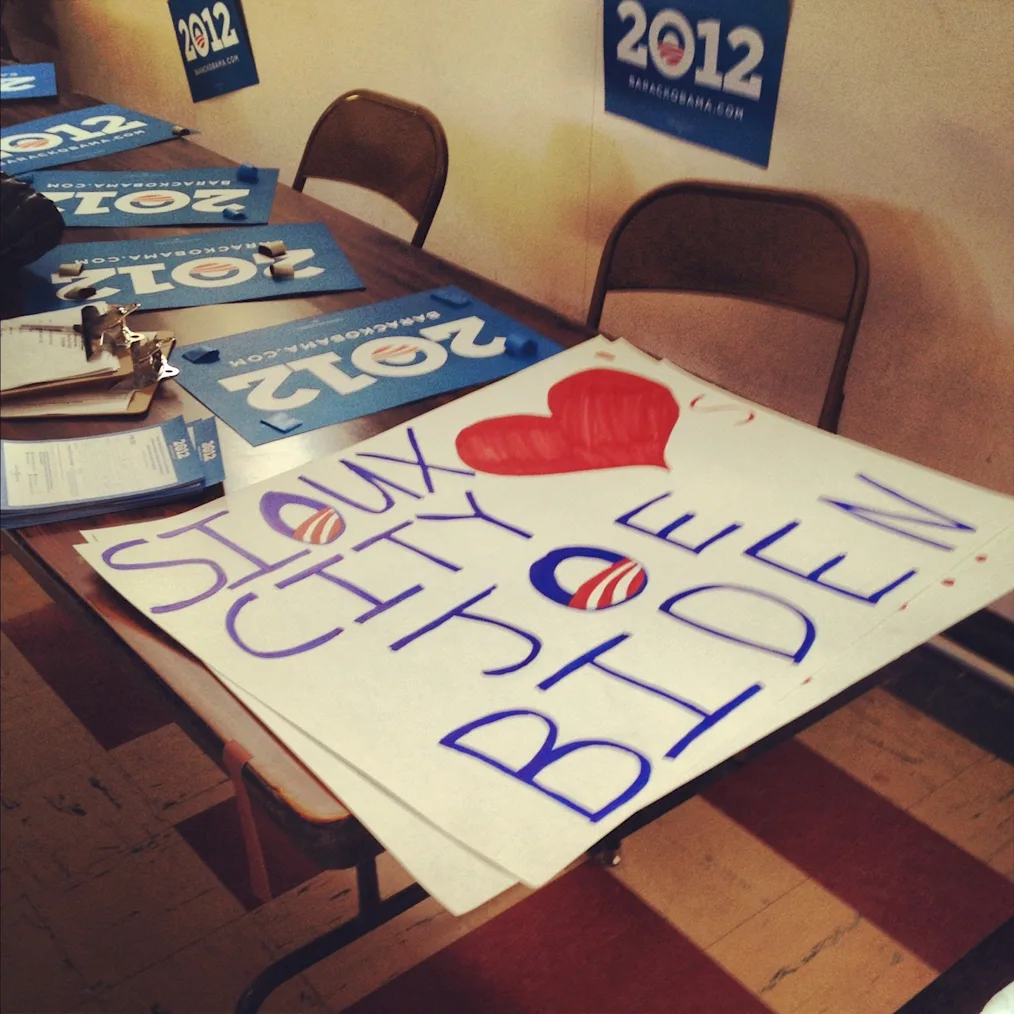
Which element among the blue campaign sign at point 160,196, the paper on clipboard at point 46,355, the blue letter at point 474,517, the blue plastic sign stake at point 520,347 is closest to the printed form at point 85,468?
the paper on clipboard at point 46,355

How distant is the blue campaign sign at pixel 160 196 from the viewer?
1.42m

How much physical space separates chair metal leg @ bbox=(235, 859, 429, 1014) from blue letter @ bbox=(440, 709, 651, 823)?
57cm

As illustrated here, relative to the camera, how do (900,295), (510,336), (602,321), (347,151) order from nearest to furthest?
(510,336) < (900,295) < (347,151) < (602,321)

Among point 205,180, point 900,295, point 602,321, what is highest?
point 205,180

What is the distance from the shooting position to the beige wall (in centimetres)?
138

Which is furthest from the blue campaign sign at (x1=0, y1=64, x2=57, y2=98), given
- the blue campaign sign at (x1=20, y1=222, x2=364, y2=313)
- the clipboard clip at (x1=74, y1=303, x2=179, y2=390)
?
the clipboard clip at (x1=74, y1=303, x2=179, y2=390)

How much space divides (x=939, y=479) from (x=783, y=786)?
90cm

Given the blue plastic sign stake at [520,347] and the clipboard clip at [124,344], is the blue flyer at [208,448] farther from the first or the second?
the blue plastic sign stake at [520,347]

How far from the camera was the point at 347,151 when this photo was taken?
6.02 feet

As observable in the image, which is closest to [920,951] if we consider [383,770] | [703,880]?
[703,880]

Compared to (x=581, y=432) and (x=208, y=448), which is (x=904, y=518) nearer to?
(x=581, y=432)

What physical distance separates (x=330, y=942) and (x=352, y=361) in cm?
65

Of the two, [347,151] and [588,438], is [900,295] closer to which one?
[588,438]

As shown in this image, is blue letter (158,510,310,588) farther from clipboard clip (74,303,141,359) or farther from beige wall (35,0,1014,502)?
beige wall (35,0,1014,502)
